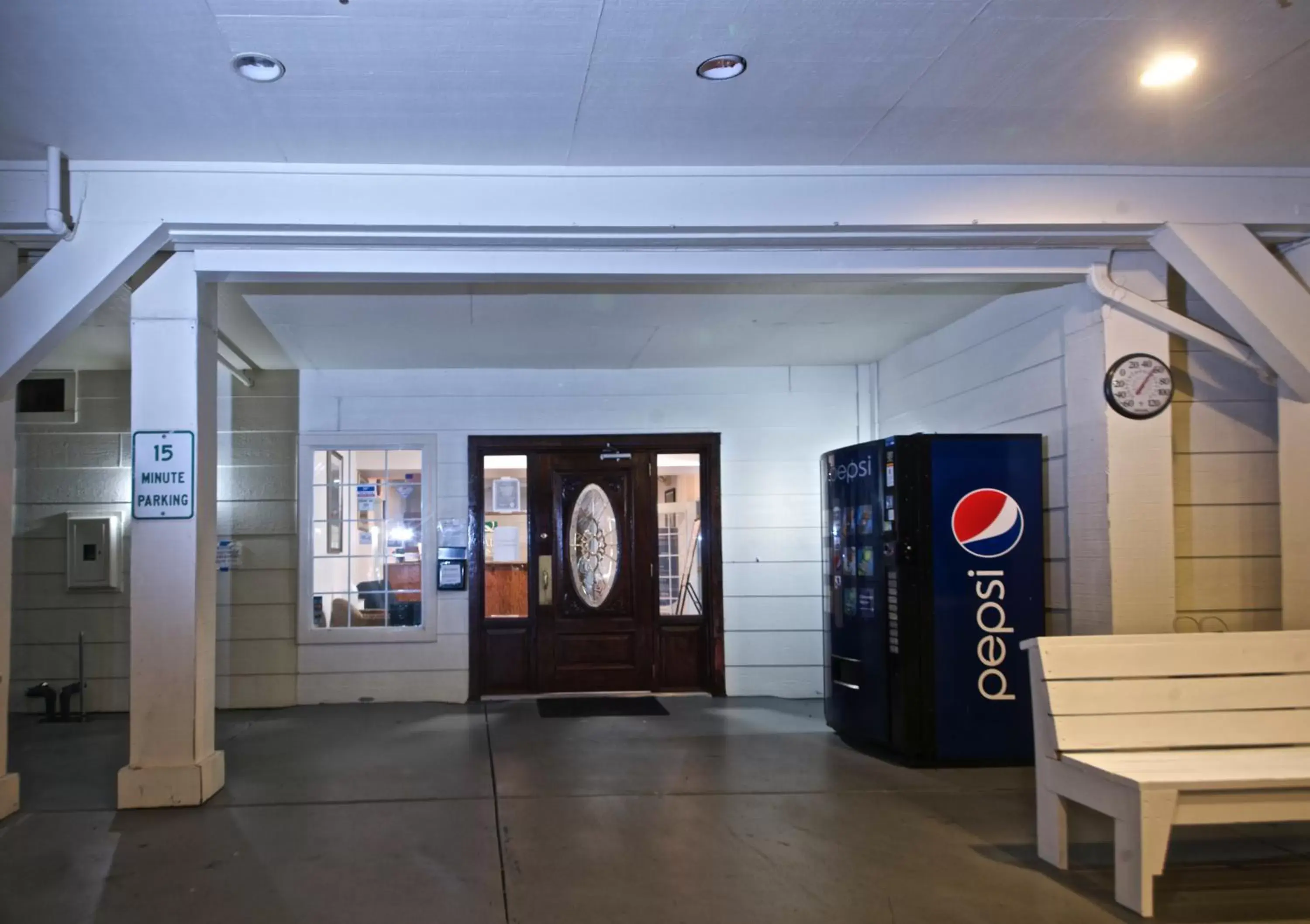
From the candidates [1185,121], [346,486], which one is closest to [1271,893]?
[1185,121]

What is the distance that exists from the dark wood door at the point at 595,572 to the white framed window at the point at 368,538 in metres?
0.88

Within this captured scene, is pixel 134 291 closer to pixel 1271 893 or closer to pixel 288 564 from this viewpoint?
pixel 288 564

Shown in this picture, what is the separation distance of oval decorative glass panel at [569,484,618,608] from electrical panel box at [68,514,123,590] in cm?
332

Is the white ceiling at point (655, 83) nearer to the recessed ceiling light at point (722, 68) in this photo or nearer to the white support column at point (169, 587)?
the recessed ceiling light at point (722, 68)

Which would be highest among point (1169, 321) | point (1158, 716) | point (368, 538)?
point (1169, 321)

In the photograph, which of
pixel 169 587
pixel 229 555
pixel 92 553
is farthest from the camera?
pixel 229 555

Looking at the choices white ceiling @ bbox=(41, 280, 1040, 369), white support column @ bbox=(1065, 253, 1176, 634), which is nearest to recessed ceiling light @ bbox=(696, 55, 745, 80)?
white ceiling @ bbox=(41, 280, 1040, 369)

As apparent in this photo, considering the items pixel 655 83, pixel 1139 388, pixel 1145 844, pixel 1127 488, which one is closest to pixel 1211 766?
pixel 1145 844

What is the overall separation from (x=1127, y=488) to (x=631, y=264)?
2.55 meters

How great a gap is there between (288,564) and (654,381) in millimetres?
3110

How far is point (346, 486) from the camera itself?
7.93m

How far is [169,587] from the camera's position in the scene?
15.2ft

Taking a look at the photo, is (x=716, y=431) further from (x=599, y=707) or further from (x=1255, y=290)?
(x=1255, y=290)

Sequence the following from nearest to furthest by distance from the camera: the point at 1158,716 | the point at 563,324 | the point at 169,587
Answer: the point at 1158,716 → the point at 169,587 → the point at 563,324
